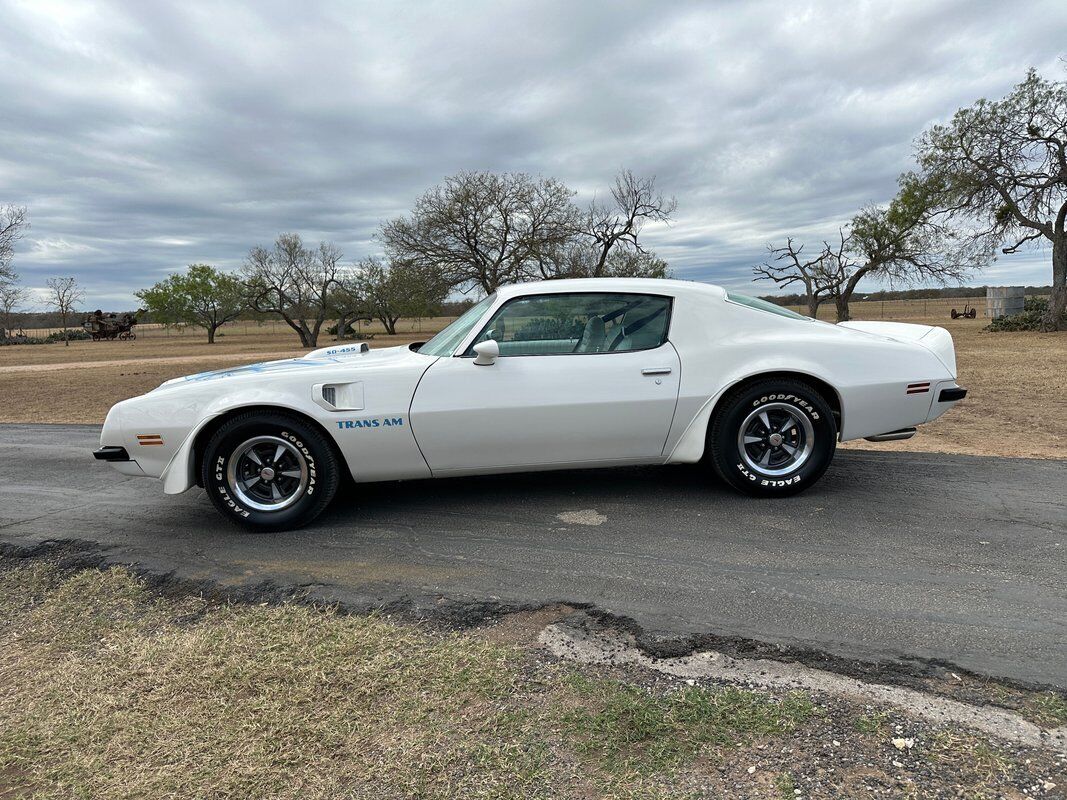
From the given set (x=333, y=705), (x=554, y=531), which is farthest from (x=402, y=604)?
(x=554, y=531)

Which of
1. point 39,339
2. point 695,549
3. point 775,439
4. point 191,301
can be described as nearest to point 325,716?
point 695,549

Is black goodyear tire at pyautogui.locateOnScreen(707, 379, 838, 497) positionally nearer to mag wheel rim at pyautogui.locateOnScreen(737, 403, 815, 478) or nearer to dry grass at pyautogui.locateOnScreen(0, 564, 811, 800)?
mag wheel rim at pyautogui.locateOnScreen(737, 403, 815, 478)

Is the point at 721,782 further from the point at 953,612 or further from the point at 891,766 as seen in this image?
the point at 953,612

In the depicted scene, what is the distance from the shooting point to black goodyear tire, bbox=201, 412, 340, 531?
372cm

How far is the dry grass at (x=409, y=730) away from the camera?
1.74 meters

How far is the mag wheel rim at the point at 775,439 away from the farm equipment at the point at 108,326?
75549mm

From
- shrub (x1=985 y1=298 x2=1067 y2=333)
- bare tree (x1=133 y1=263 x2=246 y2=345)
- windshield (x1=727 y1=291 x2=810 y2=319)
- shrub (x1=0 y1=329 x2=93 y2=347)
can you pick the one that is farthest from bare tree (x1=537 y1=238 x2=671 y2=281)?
shrub (x1=0 y1=329 x2=93 y2=347)

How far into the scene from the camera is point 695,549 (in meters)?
3.33

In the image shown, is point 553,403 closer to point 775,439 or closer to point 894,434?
point 775,439

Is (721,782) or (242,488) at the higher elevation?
(242,488)

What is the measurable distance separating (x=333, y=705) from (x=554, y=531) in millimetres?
1773

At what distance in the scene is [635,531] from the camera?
3617 mm

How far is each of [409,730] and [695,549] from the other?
6.13 feet

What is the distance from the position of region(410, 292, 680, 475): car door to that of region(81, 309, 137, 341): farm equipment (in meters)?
74.6
